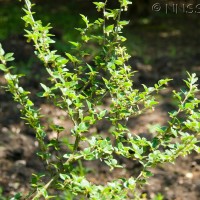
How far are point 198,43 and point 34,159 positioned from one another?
4.52 metres

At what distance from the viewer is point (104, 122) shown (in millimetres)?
4742

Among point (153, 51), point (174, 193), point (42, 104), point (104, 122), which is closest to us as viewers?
point (174, 193)

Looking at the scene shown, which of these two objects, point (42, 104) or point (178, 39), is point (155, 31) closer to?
point (178, 39)

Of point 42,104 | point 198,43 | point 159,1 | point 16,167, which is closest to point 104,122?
point 42,104

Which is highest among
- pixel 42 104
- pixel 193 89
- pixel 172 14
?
pixel 193 89

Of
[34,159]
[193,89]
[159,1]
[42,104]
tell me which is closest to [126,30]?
[159,1]

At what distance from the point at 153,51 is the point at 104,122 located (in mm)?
2927

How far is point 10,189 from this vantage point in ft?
12.0

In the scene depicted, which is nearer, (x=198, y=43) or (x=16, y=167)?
(x=16, y=167)

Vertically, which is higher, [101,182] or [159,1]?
[101,182]

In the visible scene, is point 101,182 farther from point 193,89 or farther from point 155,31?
point 155,31

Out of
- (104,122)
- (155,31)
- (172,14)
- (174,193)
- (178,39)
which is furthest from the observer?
(172,14)

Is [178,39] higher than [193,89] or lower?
lower

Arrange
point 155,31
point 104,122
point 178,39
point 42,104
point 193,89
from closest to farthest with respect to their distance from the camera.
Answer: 1. point 193,89
2. point 104,122
3. point 42,104
4. point 178,39
5. point 155,31
